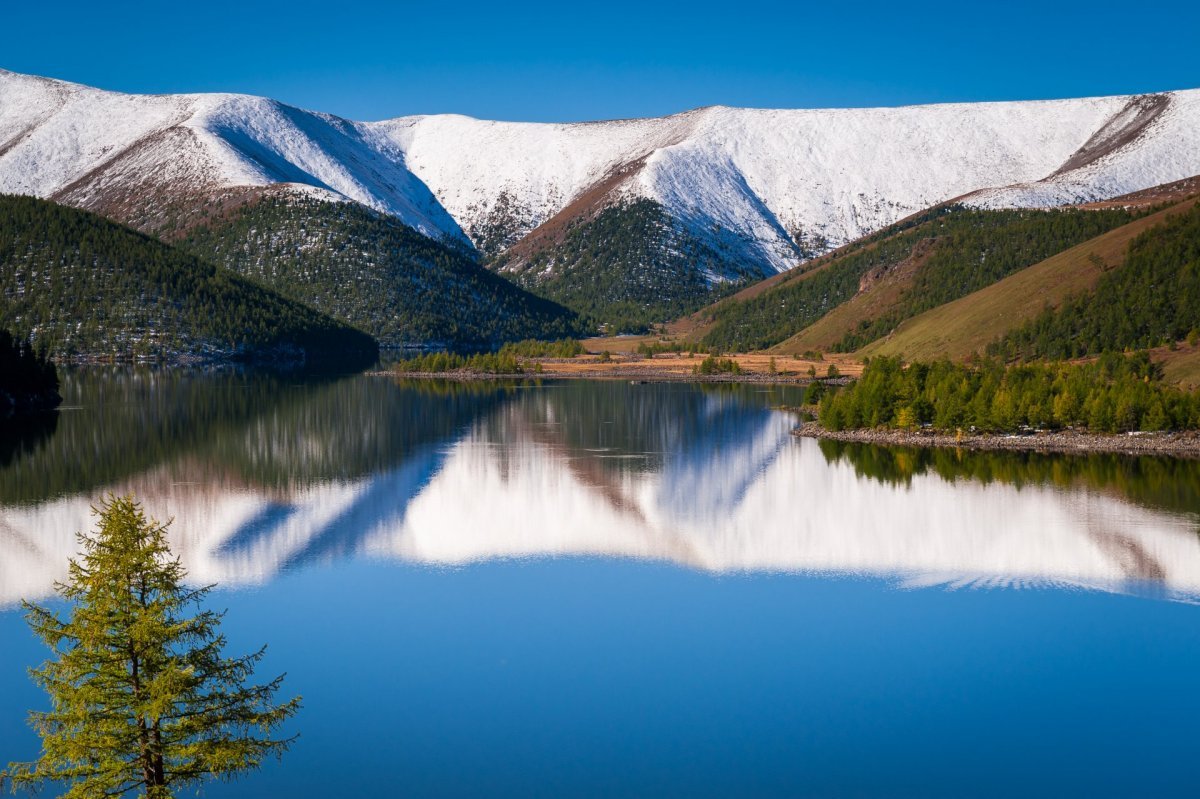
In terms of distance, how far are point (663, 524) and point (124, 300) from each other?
131 meters

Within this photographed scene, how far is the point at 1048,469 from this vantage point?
60.1m

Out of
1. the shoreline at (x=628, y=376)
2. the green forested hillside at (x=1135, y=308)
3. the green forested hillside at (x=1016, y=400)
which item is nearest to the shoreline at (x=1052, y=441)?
the green forested hillside at (x=1016, y=400)

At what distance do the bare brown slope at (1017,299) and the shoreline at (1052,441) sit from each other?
36318 millimetres

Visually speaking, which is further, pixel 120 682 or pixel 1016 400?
pixel 1016 400

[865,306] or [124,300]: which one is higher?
[124,300]

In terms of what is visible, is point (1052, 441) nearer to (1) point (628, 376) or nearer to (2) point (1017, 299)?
(2) point (1017, 299)

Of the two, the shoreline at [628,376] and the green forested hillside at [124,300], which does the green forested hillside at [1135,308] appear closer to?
the shoreline at [628,376]

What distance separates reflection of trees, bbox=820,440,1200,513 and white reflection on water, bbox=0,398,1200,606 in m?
1.62

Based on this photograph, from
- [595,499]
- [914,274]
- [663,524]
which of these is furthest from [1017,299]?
[663,524]

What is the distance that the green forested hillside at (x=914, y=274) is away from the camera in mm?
146375

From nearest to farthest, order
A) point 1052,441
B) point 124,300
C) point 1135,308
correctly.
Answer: point 1052,441 → point 1135,308 → point 124,300

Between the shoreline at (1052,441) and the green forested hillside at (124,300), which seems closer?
the shoreline at (1052,441)

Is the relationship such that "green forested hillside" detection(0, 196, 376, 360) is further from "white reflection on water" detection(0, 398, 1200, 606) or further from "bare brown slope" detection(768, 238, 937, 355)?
"white reflection on water" detection(0, 398, 1200, 606)

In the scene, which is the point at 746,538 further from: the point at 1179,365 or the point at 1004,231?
the point at 1004,231
